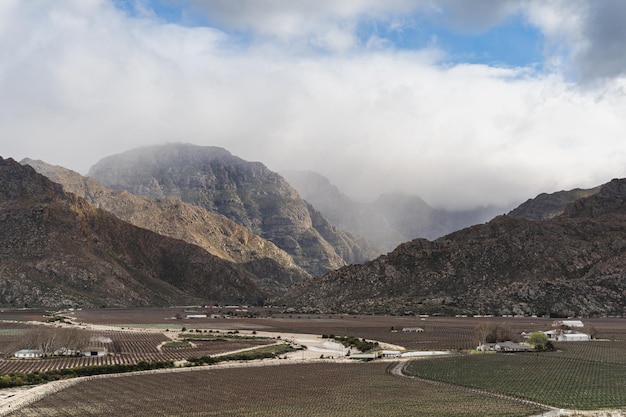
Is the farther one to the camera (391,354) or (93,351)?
(391,354)

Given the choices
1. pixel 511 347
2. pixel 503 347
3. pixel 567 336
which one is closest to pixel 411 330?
pixel 567 336

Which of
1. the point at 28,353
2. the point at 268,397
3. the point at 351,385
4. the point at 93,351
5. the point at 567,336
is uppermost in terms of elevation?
the point at 567,336

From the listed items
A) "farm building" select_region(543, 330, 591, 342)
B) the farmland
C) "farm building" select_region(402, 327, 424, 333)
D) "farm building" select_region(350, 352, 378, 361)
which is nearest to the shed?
the farmland

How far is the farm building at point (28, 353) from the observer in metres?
116

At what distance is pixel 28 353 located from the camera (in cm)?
11775

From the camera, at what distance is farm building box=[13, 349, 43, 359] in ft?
381

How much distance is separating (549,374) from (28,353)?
96052 mm

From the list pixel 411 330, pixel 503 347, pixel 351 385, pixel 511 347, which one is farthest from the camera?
pixel 411 330

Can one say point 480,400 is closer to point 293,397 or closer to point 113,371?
point 293,397

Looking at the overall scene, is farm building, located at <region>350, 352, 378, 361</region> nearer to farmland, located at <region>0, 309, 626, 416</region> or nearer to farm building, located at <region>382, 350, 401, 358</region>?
farm building, located at <region>382, 350, 401, 358</region>

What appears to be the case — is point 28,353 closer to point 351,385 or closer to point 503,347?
point 351,385

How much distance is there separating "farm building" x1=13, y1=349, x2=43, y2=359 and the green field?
2845 inches

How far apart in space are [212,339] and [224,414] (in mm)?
100797

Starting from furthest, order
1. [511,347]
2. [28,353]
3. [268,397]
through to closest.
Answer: [511,347] < [28,353] < [268,397]
